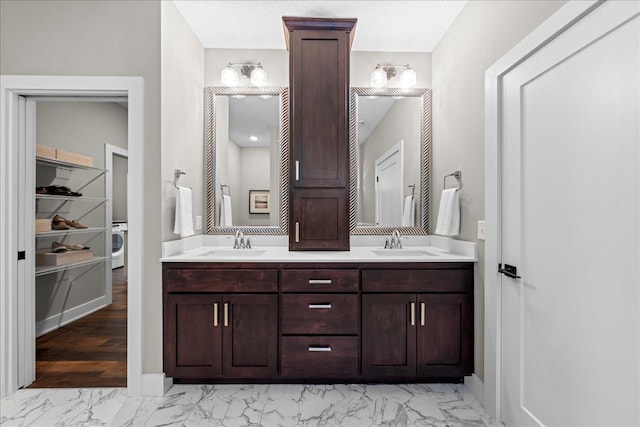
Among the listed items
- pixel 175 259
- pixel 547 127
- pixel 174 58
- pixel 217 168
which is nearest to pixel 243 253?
pixel 175 259

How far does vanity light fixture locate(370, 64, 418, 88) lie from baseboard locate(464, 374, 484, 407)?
2248 millimetres

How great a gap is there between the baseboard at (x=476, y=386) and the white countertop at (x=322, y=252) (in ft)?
2.45

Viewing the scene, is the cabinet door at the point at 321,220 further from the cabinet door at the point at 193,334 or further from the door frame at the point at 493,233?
the door frame at the point at 493,233

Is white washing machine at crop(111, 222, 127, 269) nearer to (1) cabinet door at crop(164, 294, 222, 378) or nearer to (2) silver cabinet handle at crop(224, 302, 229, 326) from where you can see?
(1) cabinet door at crop(164, 294, 222, 378)

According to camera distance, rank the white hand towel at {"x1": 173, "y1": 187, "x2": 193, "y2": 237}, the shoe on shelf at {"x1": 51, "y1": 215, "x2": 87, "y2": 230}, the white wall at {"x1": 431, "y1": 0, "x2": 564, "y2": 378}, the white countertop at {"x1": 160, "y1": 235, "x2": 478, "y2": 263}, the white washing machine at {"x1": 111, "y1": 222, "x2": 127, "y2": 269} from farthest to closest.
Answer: the white washing machine at {"x1": 111, "y1": 222, "x2": 127, "y2": 269} → the shoe on shelf at {"x1": 51, "y1": 215, "x2": 87, "y2": 230} → the white hand towel at {"x1": 173, "y1": 187, "x2": 193, "y2": 237} → the white countertop at {"x1": 160, "y1": 235, "x2": 478, "y2": 263} → the white wall at {"x1": 431, "y1": 0, "x2": 564, "y2": 378}

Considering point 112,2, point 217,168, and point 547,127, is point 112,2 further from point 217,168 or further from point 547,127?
point 547,127

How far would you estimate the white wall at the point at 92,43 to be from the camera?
1997mm

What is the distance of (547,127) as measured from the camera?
4.70ft

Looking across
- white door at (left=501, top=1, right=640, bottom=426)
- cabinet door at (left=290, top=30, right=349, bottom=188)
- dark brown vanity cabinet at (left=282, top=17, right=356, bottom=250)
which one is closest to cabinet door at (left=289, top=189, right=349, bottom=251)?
dark brown vanity cabinet at (left=282, top=17, right=356, bottom=250)

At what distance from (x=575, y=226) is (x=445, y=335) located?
1074mm

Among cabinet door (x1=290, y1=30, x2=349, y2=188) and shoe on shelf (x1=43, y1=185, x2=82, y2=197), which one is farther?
shoe on shelf (x1=43, y1=185, x2=82, y2=197)

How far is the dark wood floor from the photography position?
85.7 inches

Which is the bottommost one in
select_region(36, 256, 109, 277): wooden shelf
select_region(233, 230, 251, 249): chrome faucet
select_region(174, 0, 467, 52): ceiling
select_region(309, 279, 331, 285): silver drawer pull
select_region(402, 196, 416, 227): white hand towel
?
select_region(36, 256, 109, 277): wooden shelf

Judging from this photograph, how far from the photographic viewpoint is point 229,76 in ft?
8.54
